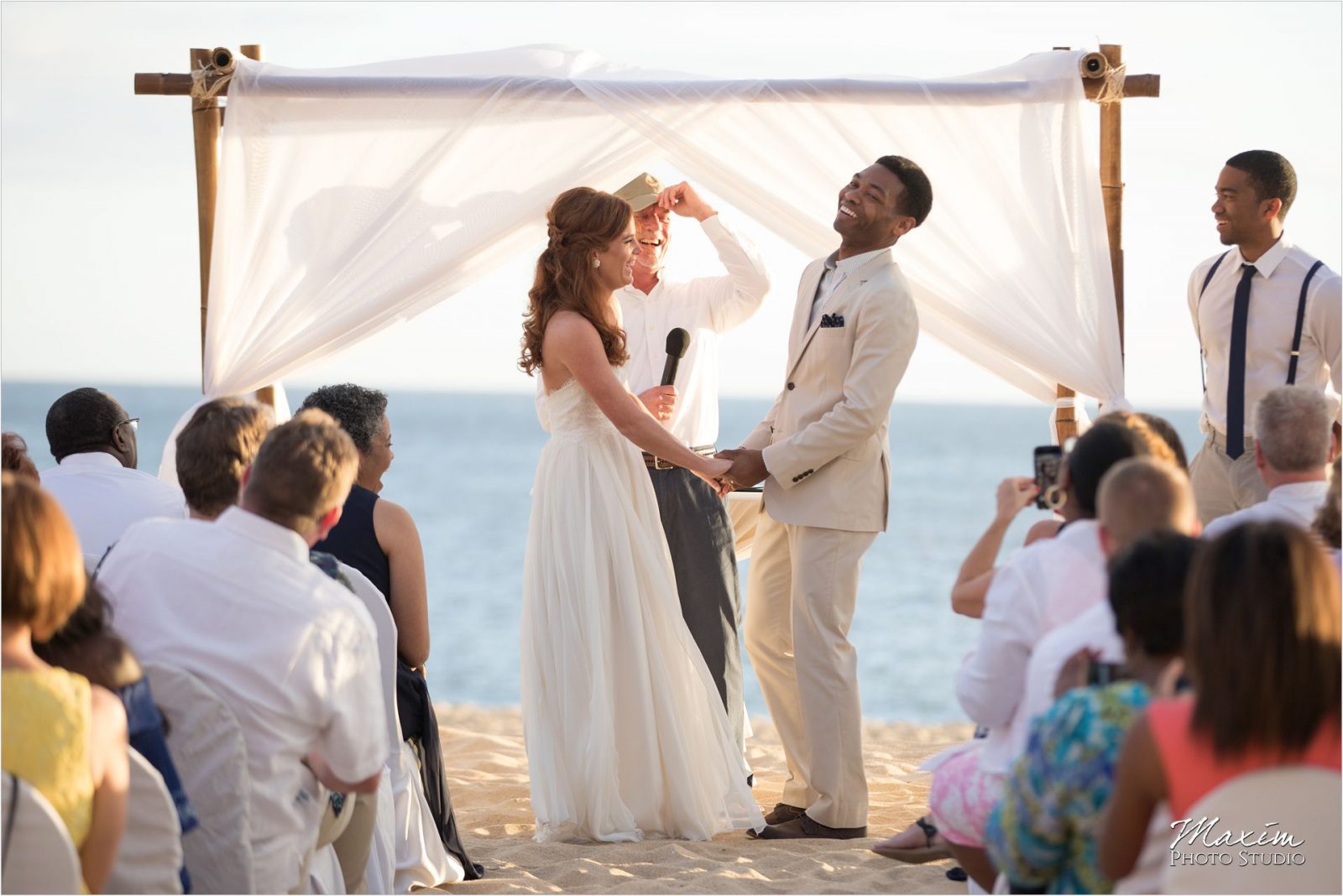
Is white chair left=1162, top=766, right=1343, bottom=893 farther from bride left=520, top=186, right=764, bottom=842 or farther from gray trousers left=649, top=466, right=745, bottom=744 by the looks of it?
gray trousers left=649, top=466, right=745, bottom=744

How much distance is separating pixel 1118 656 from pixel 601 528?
2.33 m

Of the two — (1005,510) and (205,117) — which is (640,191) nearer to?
(205,117)

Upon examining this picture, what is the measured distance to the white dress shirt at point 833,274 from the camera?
4.70m

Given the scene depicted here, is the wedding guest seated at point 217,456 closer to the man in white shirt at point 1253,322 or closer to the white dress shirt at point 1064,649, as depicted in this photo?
the white dress shirt at point 1064,649

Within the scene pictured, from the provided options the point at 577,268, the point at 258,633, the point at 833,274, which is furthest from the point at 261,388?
the point at 258,633

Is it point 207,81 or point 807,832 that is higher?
point 207,81

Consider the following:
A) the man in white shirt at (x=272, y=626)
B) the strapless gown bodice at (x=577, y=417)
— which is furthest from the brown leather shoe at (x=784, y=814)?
the man in white shirt at (x=272, y=626)

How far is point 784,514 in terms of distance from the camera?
4.66 metres

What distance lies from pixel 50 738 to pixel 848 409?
2714 mm

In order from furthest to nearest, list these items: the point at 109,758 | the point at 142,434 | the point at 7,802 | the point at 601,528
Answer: the point at 142,434 < the point at 601,528 < the point at 109,758 < the point at 7,802

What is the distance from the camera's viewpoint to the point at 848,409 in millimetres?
4543

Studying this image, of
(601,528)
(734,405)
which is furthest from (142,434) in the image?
(601,528)

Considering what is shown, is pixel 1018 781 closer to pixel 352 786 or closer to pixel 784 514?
pixel 352 786

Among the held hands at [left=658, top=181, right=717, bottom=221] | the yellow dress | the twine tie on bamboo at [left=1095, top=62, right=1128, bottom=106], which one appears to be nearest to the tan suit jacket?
the held hands at [left=658, top=181, right=717, bottom=221]
